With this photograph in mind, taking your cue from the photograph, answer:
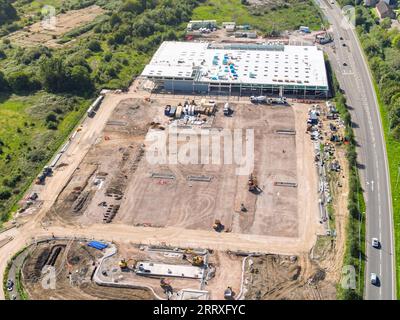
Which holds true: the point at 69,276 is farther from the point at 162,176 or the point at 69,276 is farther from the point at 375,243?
the point at 375,243

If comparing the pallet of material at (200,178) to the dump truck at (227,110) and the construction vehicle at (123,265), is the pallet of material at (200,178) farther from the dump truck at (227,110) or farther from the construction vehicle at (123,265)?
the dump truck at (227,110)

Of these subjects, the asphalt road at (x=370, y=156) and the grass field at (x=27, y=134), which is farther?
the grass field at (x=27, y=134)

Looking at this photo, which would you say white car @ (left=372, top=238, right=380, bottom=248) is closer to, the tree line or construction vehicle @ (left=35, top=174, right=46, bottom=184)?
the tree line

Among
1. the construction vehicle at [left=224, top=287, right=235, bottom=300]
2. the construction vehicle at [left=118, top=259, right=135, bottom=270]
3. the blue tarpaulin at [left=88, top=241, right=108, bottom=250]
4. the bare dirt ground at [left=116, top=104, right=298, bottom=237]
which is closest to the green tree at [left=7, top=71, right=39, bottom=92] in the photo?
the bare dirt ground at [left=116, top=104, right=298, bottom=237]

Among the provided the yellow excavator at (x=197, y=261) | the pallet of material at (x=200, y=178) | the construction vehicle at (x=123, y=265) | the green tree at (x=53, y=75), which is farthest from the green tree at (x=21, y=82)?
the yellow excavator at (x=197, y=261)
